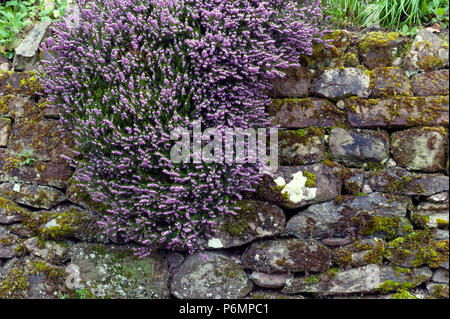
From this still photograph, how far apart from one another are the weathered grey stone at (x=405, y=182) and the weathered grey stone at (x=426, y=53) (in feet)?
3.25

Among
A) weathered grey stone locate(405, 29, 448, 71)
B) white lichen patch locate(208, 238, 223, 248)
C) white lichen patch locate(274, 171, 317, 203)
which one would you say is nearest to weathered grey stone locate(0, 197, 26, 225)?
white lichen patch locate(208, 238, 223, 248)

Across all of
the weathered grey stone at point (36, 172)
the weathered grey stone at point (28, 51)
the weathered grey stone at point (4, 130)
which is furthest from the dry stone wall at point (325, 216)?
the weathered grey stone at point (28, 51)

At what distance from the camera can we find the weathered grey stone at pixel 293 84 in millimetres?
3494

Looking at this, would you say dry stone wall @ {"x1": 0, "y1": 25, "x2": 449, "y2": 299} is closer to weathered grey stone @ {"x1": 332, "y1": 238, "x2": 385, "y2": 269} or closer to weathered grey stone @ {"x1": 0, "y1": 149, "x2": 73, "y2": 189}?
weathered grey stone @ {"x1": 332, "y1": 238, "x2": 385, "y2": 269}

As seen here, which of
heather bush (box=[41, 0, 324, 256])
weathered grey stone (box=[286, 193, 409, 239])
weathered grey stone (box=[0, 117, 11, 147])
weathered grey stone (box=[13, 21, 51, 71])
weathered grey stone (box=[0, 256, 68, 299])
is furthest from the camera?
weathered grey stone (box=[13, 21, 51, 71])

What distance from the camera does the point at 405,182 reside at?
3.19 meters

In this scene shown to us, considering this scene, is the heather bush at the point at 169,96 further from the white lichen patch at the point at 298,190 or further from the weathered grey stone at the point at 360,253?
the weathered grey stone at the point at 360,253

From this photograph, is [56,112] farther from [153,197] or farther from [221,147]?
[221,147]

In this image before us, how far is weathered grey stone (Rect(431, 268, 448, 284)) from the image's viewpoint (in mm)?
3127

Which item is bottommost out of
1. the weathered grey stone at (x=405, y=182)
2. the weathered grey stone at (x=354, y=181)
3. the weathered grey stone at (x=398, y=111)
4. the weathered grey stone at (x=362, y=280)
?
the weathered grey stone at (x=362, y=280)

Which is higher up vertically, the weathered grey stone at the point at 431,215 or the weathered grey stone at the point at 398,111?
the weathered grey stone at the point at 398,111

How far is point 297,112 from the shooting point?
3.42 meters

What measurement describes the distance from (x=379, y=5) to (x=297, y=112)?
57.4 inches

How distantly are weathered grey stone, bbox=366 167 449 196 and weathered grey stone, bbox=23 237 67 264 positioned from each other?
2.98 meters
